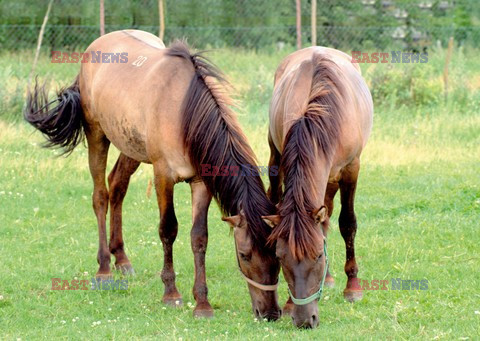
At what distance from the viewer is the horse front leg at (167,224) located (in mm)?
5781

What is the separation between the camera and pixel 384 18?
1925cm

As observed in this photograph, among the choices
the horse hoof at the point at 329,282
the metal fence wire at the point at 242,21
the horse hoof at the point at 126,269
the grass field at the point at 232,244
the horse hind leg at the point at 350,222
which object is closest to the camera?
the grass field at the point at 232,244

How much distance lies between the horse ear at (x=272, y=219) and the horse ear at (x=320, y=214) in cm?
24

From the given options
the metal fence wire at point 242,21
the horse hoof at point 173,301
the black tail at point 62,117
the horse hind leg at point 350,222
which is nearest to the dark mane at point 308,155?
the horse hind leg at point 350,222

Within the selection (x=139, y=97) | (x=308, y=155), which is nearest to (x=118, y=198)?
(x=139, y=97)

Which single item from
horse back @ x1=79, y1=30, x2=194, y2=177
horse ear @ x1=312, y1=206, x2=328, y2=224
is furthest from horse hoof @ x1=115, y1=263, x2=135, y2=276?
horse ear @ x1=312, y1=206, x2=328, y2=224

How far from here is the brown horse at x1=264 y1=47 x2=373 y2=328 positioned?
4.79 metres

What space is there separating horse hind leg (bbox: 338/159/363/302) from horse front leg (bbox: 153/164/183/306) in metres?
1.39

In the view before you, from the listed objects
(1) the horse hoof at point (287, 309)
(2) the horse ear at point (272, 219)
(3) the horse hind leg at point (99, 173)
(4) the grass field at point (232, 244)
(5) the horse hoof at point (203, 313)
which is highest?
(2) the horse ear at point (272, 219)

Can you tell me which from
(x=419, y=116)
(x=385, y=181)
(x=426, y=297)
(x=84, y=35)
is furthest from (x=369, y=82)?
(x=426, y=297)

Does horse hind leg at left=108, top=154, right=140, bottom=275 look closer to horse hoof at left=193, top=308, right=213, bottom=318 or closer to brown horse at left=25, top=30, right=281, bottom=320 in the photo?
brown horse at left=25, top=30, right=281, bottom=320

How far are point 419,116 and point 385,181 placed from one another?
333 centimetres
